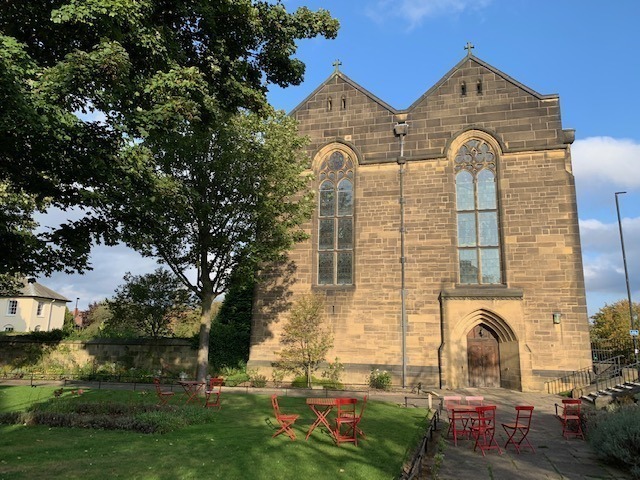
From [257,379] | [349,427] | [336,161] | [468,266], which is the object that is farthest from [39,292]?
[349,427]

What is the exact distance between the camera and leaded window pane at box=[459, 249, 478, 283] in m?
19.6

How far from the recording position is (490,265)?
768 inches

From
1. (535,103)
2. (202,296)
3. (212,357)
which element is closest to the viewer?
(202,296)

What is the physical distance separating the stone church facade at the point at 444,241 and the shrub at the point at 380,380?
1.57ft

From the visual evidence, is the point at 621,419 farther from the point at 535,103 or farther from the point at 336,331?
the point at 535,103

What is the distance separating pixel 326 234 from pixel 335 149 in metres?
4.21

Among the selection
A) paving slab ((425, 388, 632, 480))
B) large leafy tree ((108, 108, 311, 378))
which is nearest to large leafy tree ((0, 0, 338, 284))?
large leafy tree ((108, 108, 311, 378))

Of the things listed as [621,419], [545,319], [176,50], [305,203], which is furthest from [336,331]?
[176,50]

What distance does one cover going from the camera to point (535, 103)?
64.9 feet

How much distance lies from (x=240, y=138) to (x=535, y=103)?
42.8 feet

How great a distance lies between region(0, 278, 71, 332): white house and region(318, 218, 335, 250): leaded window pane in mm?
39518

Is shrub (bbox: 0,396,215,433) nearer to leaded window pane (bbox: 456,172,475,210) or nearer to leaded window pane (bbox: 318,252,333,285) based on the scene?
leaded window pane (bbox: 318,252,333,285)

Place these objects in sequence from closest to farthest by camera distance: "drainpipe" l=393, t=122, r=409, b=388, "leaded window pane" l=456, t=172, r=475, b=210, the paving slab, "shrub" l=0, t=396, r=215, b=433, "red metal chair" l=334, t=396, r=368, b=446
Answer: the paving slab < "red metal chair" l=334, t=396, r=368, b=446 < "shrub" l=0, t=396, r=215, b=433 < "drainpipe" l=393, t=122, r=409, b=388 < "leaded window pane" l=456, t=172, r=475, b=210

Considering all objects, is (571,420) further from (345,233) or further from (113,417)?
(345,233)
